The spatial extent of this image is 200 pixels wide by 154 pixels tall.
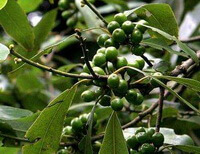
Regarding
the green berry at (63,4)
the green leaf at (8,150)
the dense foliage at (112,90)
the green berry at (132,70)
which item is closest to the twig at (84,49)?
the dense foliage at (112,90)

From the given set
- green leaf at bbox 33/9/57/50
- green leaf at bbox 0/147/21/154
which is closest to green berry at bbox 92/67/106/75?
green leaf at bbox 0/147/21/154

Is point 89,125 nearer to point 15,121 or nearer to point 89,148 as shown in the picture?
point 89,148

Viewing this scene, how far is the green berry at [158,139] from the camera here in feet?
4.08

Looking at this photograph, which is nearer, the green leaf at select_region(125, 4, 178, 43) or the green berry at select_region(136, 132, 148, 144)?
the green berry at select_region(136, 132, 148, 144)

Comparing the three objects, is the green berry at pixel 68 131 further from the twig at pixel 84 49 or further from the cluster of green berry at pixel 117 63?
the twig at pixel 84 49

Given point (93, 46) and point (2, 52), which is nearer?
point (2, 52)

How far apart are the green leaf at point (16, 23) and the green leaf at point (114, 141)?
0.47 meters

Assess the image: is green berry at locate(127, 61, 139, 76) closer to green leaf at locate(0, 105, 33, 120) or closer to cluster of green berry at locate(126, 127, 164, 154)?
cluster of green berry at locate(126, 127, 164, 154)

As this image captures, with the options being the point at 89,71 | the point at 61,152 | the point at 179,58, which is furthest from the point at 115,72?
the point at 179,58

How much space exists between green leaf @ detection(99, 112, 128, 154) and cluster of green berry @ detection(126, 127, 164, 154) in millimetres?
60

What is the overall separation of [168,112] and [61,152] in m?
0.46

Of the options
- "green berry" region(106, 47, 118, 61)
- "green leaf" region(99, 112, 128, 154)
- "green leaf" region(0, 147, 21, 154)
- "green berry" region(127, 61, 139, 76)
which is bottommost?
"green leaf" region(0, 147, 21, 154)

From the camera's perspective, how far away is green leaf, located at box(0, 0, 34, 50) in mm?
1521

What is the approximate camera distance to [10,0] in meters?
1.51
